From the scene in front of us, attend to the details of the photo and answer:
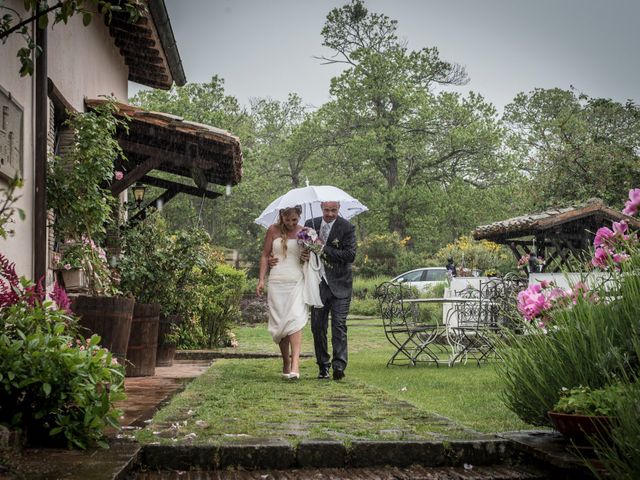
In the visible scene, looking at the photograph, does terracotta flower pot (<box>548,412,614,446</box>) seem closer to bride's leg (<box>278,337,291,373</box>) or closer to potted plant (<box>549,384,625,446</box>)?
potted plant (<box>549,384,625,446</box>)

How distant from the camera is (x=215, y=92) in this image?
45.2 m

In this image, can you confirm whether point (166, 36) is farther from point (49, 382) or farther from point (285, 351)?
point (49, 382)

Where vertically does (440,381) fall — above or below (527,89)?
below

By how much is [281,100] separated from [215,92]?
45.8 feet

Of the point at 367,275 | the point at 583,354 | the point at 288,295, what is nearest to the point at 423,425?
the point at 583,354

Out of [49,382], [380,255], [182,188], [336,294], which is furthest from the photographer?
[380,255]

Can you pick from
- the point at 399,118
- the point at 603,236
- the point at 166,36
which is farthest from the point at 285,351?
the point at 399,118

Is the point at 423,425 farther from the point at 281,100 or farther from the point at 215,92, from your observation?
the point at 281,100

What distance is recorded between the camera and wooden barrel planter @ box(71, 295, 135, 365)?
22.1 feet

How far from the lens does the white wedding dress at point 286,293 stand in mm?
8703

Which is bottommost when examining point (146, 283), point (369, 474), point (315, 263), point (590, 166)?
point (369, 474)

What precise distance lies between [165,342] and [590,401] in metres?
6.81

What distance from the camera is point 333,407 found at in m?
6.33

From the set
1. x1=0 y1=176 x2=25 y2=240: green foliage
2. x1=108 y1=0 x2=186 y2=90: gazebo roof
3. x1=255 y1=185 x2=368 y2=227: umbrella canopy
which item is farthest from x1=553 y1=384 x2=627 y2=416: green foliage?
x1=108 y1=0 x2=186 y2=90: gazebo roof
